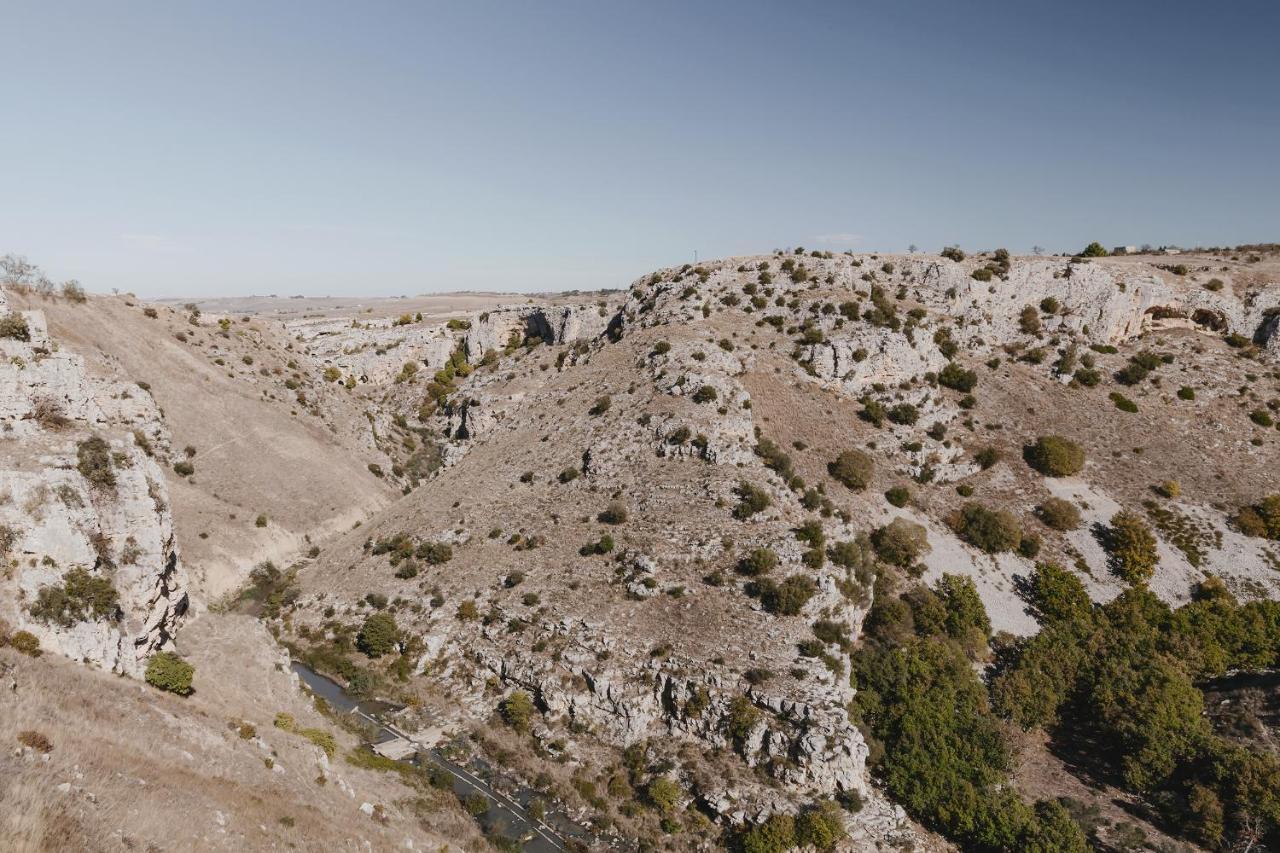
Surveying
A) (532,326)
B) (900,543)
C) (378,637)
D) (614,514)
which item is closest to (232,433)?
(378,637)

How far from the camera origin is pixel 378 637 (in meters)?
51.0

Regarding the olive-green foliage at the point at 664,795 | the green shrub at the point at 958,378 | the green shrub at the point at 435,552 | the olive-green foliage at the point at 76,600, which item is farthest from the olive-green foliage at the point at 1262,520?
the olive-green foliage at the point at 76,600

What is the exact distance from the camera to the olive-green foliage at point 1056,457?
6481cm

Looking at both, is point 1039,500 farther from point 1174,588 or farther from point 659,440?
point 659,440

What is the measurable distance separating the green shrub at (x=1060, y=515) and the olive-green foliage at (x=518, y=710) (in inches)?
2115

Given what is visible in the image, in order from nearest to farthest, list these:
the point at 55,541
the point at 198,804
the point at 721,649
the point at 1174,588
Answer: the point at 198,804
the point at 55,541
the point at 721,649
the point at 1174,588

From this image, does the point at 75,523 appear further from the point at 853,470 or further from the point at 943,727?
the point at 853,470

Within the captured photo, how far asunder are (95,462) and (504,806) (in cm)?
3216

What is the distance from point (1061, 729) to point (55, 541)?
67535 millimetres

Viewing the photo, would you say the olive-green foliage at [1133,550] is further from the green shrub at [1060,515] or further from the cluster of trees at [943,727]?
the cluster of trees at [943,727]

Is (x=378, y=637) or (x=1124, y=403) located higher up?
(x=1124, y=403)

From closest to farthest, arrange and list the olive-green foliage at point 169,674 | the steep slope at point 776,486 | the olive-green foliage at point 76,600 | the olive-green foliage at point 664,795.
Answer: the olive-green foliage at point 76,600 < the olive-green foliage at point 169,674 < the olive-green foliage at point 664,795 < the steep slope at point 776,486

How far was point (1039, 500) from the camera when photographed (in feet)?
209

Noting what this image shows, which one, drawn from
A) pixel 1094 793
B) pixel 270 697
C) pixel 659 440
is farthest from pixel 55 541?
pixel 1094 793
